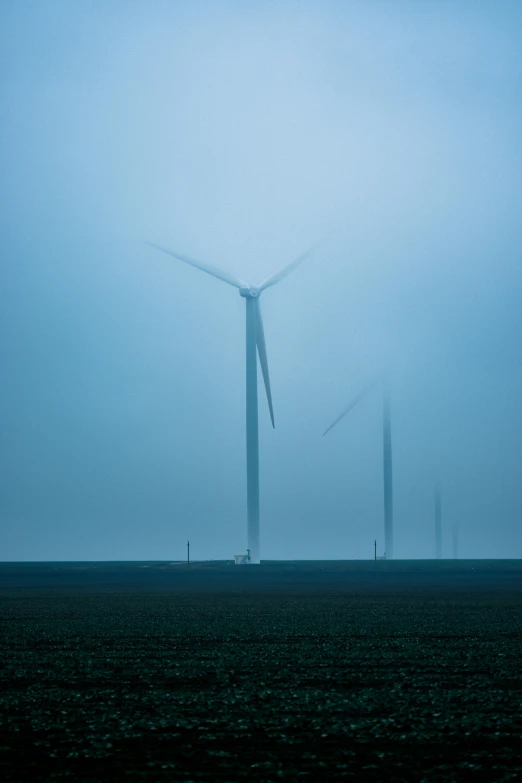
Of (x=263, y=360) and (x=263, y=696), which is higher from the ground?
(x=263, y=360)

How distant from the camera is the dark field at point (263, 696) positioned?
1355cm

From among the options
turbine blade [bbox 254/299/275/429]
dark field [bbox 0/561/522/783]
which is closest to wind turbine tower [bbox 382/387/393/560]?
turbine blade [bbox 254/299/275/429]

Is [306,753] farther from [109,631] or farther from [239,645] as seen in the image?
[109,631]

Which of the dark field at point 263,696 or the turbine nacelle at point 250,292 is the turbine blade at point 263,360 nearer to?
the turbine nacelle at point 250,292

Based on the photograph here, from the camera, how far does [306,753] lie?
1410cm

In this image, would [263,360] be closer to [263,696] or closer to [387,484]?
[387,484]

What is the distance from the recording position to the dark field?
1355cm

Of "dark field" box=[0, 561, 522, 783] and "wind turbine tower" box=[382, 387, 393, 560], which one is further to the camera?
"wind turbine tower" box=[382, 387, 393, 560]

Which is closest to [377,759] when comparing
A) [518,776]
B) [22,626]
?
[518,776]

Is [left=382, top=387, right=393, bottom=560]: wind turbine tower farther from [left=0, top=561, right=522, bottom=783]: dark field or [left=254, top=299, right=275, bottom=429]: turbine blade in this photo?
[left=0, top=561, right=522, bottom=783]: dark field

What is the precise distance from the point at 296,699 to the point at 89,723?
378 cm

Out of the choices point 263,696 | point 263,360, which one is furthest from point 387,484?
point 263,696

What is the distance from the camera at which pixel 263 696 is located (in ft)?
62.0

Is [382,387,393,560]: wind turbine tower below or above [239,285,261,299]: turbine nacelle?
below
